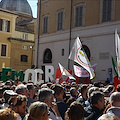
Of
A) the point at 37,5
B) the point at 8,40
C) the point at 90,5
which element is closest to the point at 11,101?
the point at 90,5

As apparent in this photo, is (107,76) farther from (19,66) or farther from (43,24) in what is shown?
(19,66)

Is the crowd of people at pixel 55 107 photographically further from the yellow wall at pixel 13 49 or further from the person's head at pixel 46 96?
the yellow wall at pixel 13 49

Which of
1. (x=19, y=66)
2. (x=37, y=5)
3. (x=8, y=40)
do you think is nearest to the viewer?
(x=37, y=5)

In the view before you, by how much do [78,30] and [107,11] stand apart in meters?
3.50

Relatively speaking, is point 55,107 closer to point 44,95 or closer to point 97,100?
point 44,95

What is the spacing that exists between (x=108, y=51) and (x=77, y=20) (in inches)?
198

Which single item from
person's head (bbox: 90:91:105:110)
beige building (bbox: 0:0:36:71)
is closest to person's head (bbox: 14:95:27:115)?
person's head (bbox: 90:91:105:110)

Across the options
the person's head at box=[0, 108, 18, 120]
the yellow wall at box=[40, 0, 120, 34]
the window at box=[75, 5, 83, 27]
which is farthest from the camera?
the window at box=[75, 5, 83, 27]

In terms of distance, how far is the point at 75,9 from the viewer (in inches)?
914

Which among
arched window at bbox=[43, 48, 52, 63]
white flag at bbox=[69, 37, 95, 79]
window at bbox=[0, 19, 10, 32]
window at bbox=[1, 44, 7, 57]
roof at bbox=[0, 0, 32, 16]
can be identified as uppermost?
roof at bbox=[0, 0, 32, 16]

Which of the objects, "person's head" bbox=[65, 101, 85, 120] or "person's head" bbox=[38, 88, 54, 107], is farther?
"person's head" bbox=[38, 88, 54, 107]

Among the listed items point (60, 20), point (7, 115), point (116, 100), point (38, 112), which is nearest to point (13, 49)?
point (60, 20)

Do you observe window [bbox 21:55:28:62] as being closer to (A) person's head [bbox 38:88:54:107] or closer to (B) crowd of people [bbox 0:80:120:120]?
(B) crowd of people [bbox 0:80:120:120]

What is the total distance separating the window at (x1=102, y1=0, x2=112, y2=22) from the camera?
20.1 metres
